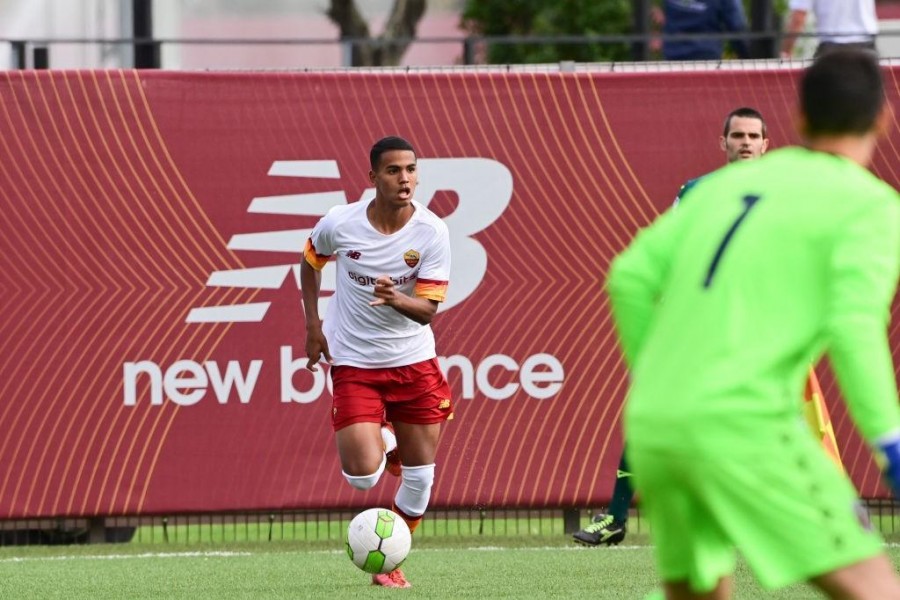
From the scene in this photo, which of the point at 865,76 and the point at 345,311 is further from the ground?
the point at 865,76

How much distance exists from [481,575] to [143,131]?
3.58 metres

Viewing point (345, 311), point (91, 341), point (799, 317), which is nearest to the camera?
point (799, 317)

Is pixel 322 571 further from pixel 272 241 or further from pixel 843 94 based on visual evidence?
pixel 843 94

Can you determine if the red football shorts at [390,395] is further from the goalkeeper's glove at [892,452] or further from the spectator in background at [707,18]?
the goalkeeper's glove at [892,452]

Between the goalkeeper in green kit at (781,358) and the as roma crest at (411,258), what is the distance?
15.0 ft

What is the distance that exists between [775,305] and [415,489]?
199 inches

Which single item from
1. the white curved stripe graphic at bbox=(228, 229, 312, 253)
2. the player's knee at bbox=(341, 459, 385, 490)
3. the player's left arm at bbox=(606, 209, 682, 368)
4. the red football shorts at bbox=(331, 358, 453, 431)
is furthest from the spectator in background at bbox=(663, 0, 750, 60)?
the player's left arm at bbox=(606, 209, 682, 368)

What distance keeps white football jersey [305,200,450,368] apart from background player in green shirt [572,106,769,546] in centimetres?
119

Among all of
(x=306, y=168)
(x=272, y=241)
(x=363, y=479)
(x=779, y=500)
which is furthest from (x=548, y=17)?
(x=779, y=500)

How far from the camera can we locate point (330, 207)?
10469mm

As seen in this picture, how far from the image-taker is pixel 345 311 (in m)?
8.69

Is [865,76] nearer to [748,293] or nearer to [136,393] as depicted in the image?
[748,293]

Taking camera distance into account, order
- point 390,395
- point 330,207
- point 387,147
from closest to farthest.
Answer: point 387,147 < point 390,395 < point 330,207

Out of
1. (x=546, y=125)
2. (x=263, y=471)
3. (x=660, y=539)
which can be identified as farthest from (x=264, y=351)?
(x=660, y=539)
